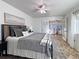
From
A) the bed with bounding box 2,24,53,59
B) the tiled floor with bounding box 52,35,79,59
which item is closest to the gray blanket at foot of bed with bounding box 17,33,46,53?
the bed with bounding box 2,24,53,59

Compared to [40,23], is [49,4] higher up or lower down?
higher up

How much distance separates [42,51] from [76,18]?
3.64 m

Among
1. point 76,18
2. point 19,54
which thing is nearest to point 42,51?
point 19,54

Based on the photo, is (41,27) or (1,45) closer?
(1,45)

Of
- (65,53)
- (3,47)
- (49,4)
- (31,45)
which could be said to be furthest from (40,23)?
(31,45)

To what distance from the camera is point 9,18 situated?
15.1 feet

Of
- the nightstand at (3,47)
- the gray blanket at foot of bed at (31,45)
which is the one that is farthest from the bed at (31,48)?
the nightstand at (3,47)

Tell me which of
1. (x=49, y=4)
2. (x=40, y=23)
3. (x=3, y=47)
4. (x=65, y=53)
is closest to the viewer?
(x=3, y=47)

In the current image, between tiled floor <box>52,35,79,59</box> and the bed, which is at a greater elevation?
the bed

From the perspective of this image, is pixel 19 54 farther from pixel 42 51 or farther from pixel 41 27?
pixel 41 27

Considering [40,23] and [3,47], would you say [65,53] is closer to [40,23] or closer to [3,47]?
[3,47]

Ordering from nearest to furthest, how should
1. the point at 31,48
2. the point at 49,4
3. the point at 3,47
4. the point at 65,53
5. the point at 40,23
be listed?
1. the point at 31,48
2. the point at 3,47
3. the point at 65,53
4. the point at 49,4
5. the point at 40,23

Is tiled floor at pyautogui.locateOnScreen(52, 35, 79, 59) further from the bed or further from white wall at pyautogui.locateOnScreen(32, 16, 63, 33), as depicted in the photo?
white wall at pyautogui.locateOnScreen(32, 16, 63, 33)

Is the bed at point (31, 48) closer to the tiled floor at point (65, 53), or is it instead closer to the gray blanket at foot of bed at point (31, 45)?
the gray blanket at foot of bed at point (31, 45)
